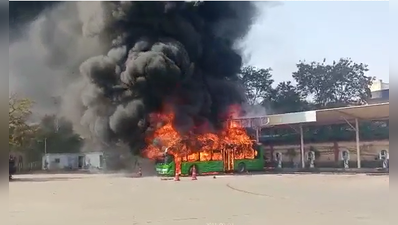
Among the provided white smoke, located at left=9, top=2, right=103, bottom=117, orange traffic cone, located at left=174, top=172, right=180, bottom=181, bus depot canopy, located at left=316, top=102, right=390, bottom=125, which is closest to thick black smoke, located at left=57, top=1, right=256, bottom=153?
white smoke, located at left=9, top=2, right=103, bottom=117

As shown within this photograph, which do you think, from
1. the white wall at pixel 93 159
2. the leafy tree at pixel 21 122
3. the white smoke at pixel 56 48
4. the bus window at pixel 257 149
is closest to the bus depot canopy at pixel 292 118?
the bus window at pixel 257 149

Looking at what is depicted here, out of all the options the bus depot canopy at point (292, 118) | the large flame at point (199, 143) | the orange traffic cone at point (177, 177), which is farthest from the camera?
the large flame at point (199, 143)

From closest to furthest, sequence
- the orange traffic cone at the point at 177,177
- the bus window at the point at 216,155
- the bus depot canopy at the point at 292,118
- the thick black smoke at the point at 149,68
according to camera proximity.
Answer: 1. the orange traffic cone at the point at 177,177
2. the bus depot canopy at the point at 292,118
3. the thick black smoke at the point at 149,68
4. the bus window at the point at 216,155

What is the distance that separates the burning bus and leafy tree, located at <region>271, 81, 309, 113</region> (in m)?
1.04

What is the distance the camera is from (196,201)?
6.02m

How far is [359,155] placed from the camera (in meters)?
8.66

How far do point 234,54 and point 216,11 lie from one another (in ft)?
3.61

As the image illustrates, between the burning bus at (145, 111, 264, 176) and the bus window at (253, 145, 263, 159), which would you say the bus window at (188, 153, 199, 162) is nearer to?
the burning bus at (145, 111, 264, 176)

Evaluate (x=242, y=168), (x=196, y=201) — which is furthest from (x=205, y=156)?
(x=196, y=201)

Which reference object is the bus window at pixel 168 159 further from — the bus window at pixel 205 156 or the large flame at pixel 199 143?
the bus window at pixel 205 156

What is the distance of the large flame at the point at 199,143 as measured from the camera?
386 inches

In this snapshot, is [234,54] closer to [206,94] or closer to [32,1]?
[206,94]

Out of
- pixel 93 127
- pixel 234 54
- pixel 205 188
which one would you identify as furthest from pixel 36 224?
pixel 234 54

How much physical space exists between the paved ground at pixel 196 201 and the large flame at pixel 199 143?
197 cm
